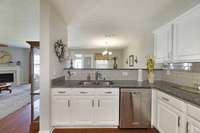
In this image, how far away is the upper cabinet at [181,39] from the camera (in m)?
2.32

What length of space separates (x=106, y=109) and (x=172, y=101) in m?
1.29

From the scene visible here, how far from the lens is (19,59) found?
1023cm

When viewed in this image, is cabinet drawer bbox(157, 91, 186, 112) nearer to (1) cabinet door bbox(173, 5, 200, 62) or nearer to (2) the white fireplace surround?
(1) cabinet door bbox(173, 5, 200, 62)

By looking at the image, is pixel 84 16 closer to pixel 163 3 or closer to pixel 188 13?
pixel 163 3

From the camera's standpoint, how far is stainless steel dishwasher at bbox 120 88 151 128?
10.1 feet

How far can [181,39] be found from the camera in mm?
2697

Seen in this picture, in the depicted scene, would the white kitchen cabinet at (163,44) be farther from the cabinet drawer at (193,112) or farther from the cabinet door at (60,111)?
the cabinet door at (60,111)

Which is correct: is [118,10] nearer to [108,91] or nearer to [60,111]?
[108,91]

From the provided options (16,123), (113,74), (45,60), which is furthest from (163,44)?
(16,123)

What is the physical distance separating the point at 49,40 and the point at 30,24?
2.20m

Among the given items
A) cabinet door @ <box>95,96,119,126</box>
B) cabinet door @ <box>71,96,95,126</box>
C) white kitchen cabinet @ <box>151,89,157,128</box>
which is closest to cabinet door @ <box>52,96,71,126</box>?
cabinet door @ <box>71,96,95,126</box>

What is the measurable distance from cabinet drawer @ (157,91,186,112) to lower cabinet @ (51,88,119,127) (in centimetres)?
83

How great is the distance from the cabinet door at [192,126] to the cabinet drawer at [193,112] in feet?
0.16

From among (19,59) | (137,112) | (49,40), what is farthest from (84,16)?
(19,59)
